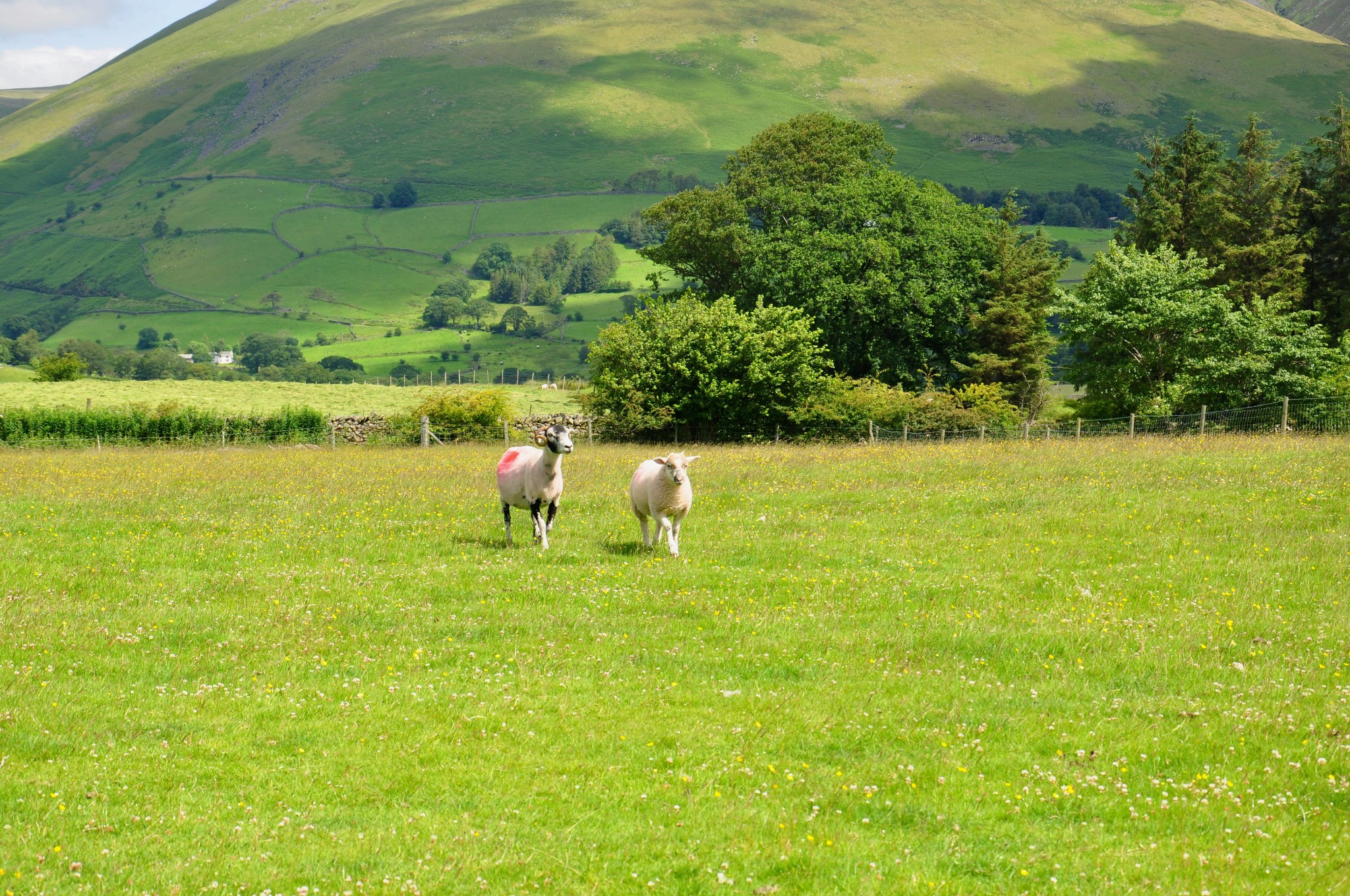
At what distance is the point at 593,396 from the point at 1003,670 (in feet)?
133

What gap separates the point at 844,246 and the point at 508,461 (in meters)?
43.5

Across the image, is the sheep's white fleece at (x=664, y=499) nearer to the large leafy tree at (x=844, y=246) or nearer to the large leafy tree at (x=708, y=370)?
the large leafy tree at (x=708, y=370)

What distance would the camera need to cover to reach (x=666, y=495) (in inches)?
811

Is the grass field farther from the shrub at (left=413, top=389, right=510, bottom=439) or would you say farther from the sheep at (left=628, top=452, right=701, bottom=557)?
the sheep at (left=628, top=452, right=701, bottom=557)

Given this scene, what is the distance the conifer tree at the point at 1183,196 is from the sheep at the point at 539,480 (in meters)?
52.1

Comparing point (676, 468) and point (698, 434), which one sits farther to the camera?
point (698, 434)

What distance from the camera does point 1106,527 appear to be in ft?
71.2

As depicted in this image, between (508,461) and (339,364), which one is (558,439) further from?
(339,364)

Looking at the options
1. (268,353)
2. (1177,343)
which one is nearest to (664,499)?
(1177,343)

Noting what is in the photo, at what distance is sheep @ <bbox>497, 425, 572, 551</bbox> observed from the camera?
69.3 ft

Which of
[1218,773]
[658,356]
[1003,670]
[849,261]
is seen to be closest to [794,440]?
[658,356]

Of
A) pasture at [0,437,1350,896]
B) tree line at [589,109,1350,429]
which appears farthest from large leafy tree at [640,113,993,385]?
pasture at [0,437,1350,896]

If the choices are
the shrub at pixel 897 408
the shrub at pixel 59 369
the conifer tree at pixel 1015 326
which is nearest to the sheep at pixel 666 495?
the shrub at pixel 897 408

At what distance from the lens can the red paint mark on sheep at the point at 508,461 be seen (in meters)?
22.5
